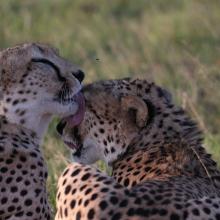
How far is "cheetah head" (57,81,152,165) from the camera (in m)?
4.59

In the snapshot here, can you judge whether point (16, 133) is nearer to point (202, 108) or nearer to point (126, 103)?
point (126, 103)

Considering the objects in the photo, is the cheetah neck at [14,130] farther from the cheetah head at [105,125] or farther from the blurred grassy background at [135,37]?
the blurred grassy background at [135,37]

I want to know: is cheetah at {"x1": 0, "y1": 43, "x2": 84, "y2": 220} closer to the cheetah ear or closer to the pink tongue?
the pink tongue

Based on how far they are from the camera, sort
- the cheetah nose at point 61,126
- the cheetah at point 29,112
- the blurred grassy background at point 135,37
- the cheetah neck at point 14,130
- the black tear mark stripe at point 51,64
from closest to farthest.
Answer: the cheetah at point 29,112 → the cheetah neck at point 14,130 → the black tear mark stripe at point 51,64 → the cheetah nose at point 61,126 → the blurred grassy background at point 135,37

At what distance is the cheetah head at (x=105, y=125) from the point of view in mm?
4586

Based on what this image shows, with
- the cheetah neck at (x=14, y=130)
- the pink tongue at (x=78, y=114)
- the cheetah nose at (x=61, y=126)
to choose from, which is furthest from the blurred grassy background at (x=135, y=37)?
the cheetah neck at (x=14, y=130)

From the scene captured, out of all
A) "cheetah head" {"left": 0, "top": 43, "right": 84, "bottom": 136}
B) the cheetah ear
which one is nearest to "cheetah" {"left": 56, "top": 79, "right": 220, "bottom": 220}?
the cheetah ear

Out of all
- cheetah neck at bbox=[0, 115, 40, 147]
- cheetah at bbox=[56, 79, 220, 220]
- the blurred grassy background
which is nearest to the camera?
cheetah at bbox=[56, 79, 220, 220]

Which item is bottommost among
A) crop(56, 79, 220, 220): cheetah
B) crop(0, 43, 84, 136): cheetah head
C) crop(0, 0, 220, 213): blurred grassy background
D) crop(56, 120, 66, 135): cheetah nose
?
crop(56, 79, 220, 220): cheetah

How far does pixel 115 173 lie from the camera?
4.50 m

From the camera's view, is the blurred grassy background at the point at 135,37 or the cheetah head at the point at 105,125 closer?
the cheetah head at the point at 105,125

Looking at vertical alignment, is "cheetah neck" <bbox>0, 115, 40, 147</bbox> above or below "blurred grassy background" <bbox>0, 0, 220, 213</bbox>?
below

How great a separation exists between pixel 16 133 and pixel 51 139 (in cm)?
155

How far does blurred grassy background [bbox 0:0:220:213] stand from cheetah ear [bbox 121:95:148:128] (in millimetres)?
1857
